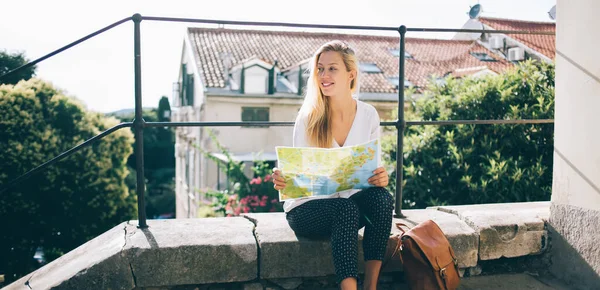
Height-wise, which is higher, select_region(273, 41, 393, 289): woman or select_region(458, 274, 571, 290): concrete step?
select_region(273, 41, 393, 289): woman

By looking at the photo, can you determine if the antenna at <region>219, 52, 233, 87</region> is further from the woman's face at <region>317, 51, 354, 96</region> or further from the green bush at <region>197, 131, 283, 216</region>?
the woman's face at <region>317, 51, 354, 96</region>

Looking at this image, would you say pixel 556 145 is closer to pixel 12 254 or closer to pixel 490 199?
pixel 490 199

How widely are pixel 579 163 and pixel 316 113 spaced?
4.08 ft

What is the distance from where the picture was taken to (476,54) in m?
17.0

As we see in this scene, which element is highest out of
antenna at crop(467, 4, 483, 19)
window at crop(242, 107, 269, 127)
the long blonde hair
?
antenna at crop(467, 4, 483, 19)

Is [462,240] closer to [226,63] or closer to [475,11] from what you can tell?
[475,11]

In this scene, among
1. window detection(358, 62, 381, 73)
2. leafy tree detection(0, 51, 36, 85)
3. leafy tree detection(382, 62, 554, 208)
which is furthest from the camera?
window detection(358, 62, 381, 73)

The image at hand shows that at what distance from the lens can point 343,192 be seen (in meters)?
2.24

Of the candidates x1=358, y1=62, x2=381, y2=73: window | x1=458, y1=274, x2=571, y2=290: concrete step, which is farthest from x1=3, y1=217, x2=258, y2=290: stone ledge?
x1=358, y1=62, x2=381, y2=73: window

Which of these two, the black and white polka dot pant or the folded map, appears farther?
the folded map

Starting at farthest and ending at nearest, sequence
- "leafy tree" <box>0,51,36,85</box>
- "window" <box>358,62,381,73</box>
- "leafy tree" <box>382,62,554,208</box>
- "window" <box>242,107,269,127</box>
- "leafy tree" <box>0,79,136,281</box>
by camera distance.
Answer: "window" <box>358,62,381,73</box> → "window" <box>242,107,269,127</box> → "leafy tree" <box>0,51,36,85</box> → "leafy tree" <box>0,79,136,281</box> → "leafy tree" <box>382,62,554,208</box>

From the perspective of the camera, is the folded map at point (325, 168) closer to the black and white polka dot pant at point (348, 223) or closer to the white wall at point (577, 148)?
the black and white polka dot pant at point (348, 223)

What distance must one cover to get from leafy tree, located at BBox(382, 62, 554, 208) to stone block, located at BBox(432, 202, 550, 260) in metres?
1.62

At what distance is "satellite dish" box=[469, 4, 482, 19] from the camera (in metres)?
15.1
